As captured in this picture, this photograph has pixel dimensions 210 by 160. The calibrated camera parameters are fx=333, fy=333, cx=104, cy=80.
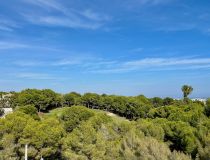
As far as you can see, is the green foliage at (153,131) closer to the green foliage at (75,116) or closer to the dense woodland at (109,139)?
the dense woodland at (109,139)

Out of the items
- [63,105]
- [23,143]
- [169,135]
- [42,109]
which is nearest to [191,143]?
[169,135]

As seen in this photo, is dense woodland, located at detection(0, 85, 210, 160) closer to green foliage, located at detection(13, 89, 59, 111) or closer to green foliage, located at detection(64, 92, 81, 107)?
green foliage, located at detection(13, 89, 59, 111)

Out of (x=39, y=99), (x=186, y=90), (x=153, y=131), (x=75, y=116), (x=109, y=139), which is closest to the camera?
(x=109, y=139)

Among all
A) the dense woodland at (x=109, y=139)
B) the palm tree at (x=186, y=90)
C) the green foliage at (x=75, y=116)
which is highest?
the palm tree at (x=186, y=90)

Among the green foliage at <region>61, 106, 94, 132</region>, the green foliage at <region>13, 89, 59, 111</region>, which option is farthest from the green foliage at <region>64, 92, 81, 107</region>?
the green foliage at <region>61, 106, 94, 132</region>

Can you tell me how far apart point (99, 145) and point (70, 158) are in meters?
2.52

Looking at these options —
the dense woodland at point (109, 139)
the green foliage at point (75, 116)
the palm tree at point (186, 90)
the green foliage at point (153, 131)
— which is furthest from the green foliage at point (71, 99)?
the green foliage at point (153, 131)

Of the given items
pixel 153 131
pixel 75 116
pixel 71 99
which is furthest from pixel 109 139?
pixel 71 99

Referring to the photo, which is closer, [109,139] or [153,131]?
[109,139]

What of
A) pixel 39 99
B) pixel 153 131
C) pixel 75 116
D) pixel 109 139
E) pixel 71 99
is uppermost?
pixel 71 99

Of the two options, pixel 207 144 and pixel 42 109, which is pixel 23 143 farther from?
pixel 42 109

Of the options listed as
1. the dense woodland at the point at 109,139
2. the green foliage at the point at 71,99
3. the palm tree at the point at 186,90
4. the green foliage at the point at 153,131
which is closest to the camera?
the dense woodland at the point at 109,139

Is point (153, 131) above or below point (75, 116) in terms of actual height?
below

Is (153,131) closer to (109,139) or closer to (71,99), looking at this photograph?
(109,139)
